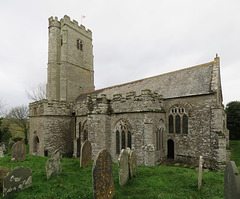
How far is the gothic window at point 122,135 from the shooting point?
11461 millimetres

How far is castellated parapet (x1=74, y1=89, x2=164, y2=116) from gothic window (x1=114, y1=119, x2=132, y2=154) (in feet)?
3.83

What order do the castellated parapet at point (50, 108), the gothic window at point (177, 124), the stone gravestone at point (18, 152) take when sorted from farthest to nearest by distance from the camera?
the castellated parapet at point (50, 108) < the gothic window at point (177, 124) < the stone gravestone at point (18, 152)

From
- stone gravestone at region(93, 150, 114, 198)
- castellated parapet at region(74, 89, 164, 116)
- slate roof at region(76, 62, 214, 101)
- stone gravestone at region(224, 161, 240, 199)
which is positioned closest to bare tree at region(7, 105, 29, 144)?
castellated parapet at region(74, 89, 164, 116)

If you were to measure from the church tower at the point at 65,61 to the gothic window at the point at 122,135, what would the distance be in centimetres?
1121

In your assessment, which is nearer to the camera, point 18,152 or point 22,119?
point 18,152

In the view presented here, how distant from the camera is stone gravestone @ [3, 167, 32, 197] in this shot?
509 cm

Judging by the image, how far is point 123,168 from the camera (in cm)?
579

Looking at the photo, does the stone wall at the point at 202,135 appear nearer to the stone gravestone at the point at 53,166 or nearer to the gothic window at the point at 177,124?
the gothic window at the point at 177,124

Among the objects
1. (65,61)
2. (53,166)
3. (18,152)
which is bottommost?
(18,152)

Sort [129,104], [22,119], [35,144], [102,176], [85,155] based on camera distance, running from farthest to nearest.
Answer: [22,119], [35,144], [129,104], [85,155], [102,176]

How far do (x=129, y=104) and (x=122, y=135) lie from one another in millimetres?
2904

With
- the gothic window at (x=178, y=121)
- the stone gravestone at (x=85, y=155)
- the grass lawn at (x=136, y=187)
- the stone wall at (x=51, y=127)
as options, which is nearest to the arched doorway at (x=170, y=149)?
the gothic window at (x=178, y=121)

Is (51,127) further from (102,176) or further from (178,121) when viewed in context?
(178,121)

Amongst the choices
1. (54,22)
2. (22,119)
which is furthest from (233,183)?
(22,119)
